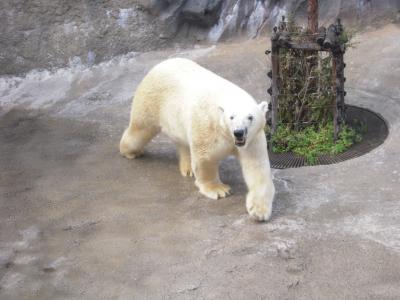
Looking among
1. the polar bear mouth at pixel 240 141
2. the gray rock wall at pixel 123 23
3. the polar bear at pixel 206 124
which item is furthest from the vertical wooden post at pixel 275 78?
the gray rock wall at pixel 123 23

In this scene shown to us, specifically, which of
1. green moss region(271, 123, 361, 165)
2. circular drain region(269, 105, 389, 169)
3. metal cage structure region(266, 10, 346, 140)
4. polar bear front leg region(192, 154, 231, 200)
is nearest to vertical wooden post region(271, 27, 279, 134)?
metal cage structure region(266, 10, 346, 140)

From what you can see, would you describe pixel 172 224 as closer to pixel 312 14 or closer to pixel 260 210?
pixel 260 210

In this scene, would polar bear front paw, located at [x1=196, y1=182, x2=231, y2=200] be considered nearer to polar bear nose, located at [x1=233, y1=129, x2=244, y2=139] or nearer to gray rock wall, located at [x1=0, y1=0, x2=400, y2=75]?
polar bear nose, located at [x1=233, y1=129, x2=244, y2=139]

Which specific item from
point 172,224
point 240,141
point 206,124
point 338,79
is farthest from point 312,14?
point 172,224

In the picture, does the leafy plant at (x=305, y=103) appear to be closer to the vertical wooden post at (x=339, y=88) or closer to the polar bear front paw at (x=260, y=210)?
the vertical wooden post at (x=339, y=88)

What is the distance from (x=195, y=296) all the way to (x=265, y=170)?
1.17 meters

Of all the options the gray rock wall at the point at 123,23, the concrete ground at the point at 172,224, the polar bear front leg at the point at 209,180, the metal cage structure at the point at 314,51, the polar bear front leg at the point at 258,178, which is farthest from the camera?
the gray rock wall at the point at 123,23

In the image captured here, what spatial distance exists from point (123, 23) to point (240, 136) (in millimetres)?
4559

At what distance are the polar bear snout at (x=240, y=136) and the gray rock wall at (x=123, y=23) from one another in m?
4.31

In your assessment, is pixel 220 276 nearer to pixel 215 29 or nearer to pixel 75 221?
pixel 75 221

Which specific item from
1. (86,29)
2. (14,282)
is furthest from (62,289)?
(86,29)

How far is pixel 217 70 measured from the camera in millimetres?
7602

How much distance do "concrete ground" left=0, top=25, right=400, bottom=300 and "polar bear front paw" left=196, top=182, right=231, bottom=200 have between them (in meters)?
0.06

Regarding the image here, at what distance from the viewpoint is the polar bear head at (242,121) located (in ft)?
13.5
